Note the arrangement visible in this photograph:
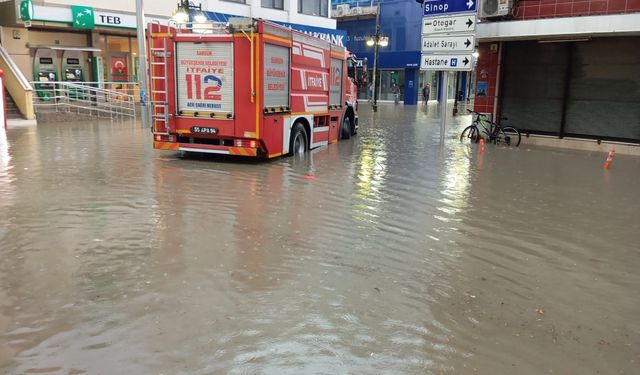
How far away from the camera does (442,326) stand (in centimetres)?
415

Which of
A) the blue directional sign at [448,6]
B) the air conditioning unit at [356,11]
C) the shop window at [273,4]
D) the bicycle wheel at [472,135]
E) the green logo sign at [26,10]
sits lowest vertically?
the bicycle wheel at [472,135]

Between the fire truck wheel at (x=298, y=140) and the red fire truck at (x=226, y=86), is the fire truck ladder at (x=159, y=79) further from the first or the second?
the fire truck wheel at (x=298, y=140)

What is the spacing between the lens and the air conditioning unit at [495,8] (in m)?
15.4

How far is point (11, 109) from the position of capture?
65.3ft

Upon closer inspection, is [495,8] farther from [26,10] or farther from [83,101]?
[26,10]

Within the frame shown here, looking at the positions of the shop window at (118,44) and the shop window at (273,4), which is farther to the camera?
the shop window at (273,4)

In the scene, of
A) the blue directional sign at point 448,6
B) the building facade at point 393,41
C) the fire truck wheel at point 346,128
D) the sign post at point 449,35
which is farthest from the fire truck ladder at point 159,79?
A: the building facade at point 393,41

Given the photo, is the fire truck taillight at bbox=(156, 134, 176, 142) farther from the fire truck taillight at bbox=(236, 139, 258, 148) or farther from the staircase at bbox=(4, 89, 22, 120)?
the staircase at bbox=(4, 89, 22, 120)

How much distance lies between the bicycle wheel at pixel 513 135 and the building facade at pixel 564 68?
56cm

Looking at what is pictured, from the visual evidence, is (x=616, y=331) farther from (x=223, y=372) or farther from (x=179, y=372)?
(x=179, y=372)

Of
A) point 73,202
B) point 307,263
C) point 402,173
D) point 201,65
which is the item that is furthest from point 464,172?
point 73,202

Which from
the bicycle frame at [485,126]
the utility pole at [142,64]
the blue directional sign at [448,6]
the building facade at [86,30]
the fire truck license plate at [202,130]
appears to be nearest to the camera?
the fire truck license plate at [202,130]

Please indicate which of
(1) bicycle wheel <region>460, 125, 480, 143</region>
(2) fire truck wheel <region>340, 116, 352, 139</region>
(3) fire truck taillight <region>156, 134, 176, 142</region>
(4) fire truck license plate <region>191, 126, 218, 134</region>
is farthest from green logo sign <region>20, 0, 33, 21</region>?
(1) bicycle wheel <region>460, 125, 480, 143</region>

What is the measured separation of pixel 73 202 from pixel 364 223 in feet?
13.4
